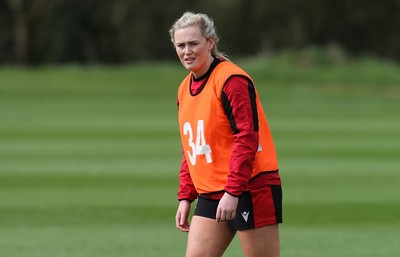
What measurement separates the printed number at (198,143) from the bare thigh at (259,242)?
1.51 ft

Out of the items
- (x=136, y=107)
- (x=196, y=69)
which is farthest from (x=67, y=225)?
(x=136, y=107)

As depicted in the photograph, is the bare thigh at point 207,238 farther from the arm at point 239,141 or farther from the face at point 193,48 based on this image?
the face at point 193,48

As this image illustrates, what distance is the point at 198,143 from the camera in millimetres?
6598

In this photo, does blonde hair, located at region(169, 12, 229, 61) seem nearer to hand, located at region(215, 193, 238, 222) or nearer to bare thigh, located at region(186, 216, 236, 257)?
hand, located at region(215, 193, 238, 222)

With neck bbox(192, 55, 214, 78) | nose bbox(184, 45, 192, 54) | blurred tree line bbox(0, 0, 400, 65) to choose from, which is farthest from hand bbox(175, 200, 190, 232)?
blurred tree line bbox(0, 0, 400, 65)

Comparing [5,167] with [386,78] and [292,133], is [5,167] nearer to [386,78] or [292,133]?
[292,133]

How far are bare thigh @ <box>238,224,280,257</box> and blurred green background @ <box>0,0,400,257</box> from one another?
4.03 metres

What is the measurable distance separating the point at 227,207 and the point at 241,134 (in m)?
0.39

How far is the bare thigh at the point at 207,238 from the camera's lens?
21.7 feet

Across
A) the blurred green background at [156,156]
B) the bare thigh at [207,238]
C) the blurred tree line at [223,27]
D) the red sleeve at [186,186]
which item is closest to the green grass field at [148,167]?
the blurred green background at [156,156]

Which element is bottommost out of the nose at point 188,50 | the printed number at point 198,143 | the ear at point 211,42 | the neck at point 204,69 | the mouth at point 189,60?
the printed number at point 198,143

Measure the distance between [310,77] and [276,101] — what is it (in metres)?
6.54

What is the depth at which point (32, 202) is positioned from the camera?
48.1 ft

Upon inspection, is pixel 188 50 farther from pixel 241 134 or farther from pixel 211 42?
pixel 241 134
